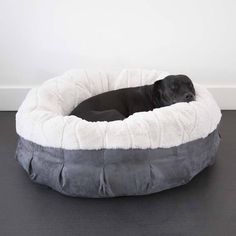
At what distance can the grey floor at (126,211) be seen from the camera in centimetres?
155

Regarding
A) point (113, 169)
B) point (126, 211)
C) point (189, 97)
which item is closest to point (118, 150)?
point (113, 169)

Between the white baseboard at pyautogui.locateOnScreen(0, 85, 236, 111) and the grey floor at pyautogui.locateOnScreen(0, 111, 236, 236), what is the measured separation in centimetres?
103

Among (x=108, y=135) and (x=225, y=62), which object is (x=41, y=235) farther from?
(x=225, y=62)

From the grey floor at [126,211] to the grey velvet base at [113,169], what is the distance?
5cm

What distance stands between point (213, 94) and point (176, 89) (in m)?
0.90

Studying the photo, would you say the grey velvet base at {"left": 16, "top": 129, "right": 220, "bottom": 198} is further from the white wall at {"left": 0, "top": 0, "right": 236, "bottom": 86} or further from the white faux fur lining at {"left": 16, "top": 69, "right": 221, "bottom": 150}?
the white wall at {"left": 0, "top": 0, "right": 236, "bottom": 86}

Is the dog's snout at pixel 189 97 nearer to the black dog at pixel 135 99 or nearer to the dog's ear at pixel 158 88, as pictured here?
the black dog at pixel 135 99

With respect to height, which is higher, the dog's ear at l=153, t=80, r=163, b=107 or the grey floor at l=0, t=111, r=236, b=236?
the dog's ear at l=153, t=80, r=163, b=107

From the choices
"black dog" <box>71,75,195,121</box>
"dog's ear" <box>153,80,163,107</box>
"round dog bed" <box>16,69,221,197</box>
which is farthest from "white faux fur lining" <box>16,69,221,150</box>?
"dog's ear" <box>153,80,163,107</box>

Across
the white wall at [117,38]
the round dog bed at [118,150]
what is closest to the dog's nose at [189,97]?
the round dog bed at [118,150]

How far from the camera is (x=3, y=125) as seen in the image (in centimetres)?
266

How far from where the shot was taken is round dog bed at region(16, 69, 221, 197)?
167 cm

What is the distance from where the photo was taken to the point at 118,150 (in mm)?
1666

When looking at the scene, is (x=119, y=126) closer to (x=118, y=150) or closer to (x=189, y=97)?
(x=118, y=150)
